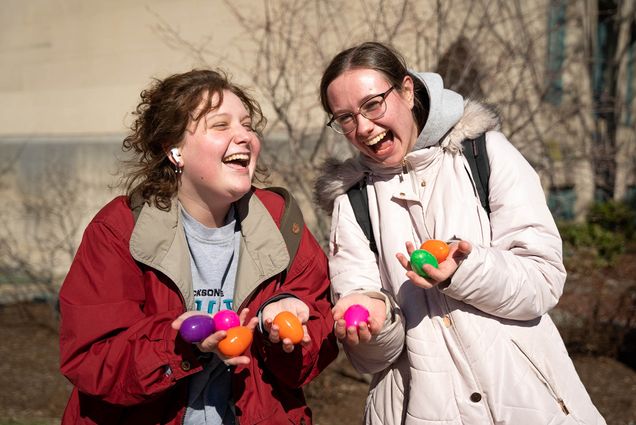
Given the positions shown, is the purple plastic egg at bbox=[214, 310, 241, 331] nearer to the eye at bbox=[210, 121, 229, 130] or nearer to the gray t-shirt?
the gray t-shirt

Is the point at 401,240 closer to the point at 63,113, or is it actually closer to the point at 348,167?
the point at 348,167

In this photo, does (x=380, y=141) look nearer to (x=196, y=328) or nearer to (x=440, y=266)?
(x=440, y=266)

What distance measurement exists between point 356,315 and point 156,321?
72 cm

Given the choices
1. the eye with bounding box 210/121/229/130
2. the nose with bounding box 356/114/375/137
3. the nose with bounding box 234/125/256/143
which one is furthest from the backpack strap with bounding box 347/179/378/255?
the eye with bounding box 210/121/229/130

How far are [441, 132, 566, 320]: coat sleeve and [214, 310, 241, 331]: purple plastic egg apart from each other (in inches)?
29.3

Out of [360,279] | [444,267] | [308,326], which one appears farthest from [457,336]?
[308,326]

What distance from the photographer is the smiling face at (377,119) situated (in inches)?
107

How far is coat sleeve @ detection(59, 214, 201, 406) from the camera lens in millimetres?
2496

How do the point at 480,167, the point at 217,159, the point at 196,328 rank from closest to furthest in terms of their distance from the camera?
the point at 196,328
the point at 480,167
the point at 217,159

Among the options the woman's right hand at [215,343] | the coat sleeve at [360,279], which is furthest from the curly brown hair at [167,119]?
the coat sleeve at [360,279]

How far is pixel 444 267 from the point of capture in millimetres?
2459

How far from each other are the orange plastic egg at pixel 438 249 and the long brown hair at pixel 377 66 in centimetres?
59

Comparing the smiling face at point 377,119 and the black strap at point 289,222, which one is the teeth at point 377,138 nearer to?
the smiling face at point 377,119

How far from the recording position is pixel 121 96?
10406 millimetres
